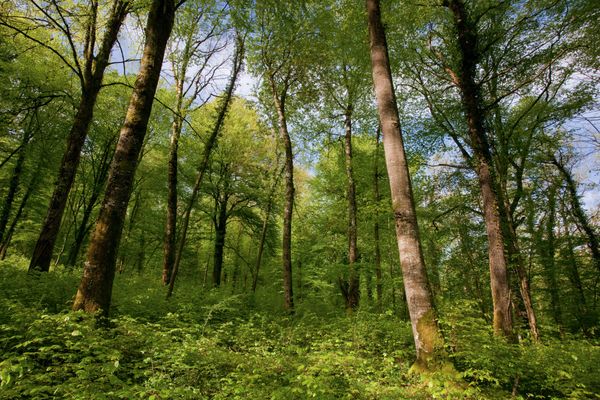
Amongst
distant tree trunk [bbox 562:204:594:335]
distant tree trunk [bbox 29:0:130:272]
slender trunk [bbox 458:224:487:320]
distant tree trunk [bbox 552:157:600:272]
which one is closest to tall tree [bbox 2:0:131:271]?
distant tree trunk [bbox 29:0:130:272]

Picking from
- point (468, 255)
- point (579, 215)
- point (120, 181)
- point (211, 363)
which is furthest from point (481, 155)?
point (579, 215)

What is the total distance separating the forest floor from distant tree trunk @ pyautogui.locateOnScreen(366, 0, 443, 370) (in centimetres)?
53

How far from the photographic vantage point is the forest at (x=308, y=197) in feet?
13.7

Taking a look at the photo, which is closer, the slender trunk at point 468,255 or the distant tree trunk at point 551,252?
the distant tree trunk at point 551,252

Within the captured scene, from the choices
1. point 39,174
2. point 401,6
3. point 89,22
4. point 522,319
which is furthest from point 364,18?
point 39,174

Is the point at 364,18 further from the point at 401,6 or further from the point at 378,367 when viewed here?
the point at 378,367

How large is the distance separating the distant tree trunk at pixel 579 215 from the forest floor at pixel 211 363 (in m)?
11.9

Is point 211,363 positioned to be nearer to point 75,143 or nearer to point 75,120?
point 75,143

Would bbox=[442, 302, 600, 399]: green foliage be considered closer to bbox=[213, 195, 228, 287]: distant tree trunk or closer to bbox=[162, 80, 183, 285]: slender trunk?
bbox=[162, 80, 183, 285]: slender trunk

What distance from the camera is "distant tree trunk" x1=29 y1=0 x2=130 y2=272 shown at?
7781 millimetres

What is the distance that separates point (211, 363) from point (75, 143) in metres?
7.82

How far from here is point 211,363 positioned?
4.20 m

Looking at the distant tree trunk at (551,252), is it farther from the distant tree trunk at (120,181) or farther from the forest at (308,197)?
the distant tree trunk at (120,181)

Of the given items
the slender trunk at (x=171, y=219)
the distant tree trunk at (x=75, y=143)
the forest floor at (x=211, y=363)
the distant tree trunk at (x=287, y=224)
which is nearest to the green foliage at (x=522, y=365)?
the forest floor at (x=211, y=363)
